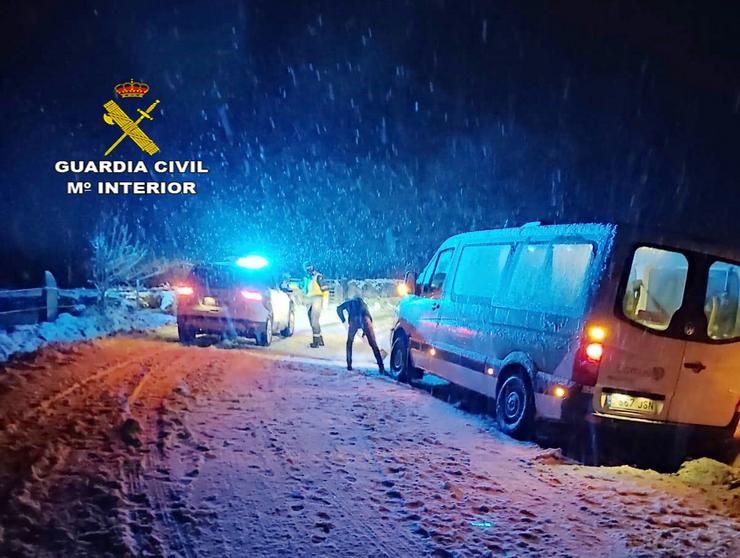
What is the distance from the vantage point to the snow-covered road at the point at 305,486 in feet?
13.7

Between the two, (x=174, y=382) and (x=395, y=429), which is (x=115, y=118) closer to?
(x=174, y=382)

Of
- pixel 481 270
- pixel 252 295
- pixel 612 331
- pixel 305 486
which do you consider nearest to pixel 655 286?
pixel 612 331

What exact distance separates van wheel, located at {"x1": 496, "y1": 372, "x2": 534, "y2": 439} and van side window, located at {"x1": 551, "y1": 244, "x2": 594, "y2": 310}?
41.5 inches

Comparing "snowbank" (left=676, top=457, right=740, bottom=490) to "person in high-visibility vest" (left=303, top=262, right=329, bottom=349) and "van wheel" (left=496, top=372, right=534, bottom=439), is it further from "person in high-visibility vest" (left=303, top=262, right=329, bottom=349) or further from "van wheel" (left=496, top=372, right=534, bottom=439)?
"person in high-visibility vest" (left=303, top=262, right=329, bottom=349)

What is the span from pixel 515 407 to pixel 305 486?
3117 mm

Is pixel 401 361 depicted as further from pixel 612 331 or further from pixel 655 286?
pixel 612 331

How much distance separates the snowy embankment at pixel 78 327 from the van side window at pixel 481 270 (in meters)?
7.25

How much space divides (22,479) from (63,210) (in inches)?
1365

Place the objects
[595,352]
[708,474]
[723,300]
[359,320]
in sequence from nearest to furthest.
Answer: [708,474] → [595,352] → [723,300] → [359,320]

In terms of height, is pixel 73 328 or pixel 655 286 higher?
pixel 655 286

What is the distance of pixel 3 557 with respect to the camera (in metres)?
3.75

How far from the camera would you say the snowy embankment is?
11711 millimetres

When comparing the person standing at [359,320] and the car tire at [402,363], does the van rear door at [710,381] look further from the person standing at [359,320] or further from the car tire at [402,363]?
the person standing at [359,320]

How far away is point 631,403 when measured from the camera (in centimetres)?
629
